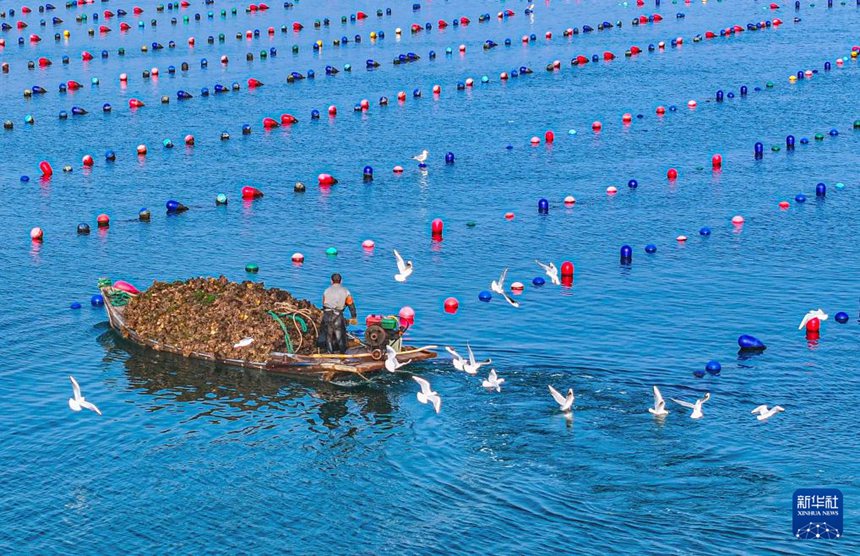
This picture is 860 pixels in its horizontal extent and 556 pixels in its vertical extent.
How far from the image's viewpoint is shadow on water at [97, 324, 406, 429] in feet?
155

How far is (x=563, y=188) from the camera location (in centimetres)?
8250

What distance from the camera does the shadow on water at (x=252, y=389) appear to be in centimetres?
4709

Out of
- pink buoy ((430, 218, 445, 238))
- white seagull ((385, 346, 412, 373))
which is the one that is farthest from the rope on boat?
pink buoy ((430, 218, 445, 238))

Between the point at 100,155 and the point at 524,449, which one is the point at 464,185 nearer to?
the point at 100,155

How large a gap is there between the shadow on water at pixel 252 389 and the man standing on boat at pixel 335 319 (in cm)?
142

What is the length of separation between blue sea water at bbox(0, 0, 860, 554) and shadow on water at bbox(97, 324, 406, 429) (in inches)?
6.2

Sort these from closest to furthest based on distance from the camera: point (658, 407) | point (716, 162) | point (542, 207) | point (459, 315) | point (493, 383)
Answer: point (658, 407) < point (493, 383) < point (459, 315) < point (542, 207) < point (716, 162)

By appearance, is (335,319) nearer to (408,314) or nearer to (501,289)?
(408,314)

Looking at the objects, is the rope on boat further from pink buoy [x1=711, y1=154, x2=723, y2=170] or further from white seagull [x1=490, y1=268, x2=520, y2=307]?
pink buoy [x1=711, y1=154, x2=723, y2=170]

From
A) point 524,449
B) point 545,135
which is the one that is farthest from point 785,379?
point 545,135

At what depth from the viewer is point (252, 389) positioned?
48.9m

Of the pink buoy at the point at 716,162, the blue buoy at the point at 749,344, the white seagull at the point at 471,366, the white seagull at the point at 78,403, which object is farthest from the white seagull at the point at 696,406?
the pink buoy at the point at 716,162

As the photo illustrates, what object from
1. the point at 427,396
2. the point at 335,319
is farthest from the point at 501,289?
the point at 427,396

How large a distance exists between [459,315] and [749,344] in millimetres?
12879
